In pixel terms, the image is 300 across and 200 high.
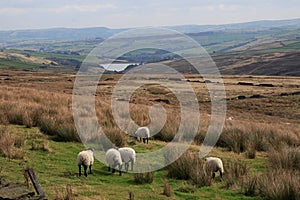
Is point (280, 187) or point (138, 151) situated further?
point (138, 151)

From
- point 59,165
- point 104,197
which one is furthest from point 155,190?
point 59,165

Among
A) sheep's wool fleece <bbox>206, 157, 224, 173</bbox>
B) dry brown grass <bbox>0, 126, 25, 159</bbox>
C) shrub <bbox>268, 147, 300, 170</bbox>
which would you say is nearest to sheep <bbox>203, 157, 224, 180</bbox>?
sheep's wool fleece <bbox>206, 157, 224, 173</bbox>

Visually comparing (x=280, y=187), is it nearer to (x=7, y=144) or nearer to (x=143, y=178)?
(x=143, y=178)

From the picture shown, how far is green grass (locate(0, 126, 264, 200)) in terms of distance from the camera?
830 cm

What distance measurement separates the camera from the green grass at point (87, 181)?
327 inches

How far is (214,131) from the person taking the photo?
16.3 meters

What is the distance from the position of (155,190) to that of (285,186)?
292cm

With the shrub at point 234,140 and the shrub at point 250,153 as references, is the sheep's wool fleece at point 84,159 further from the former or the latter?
the shrub at point 234,140

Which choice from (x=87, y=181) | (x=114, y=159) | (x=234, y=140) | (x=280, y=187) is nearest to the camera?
(x=280, y=187)

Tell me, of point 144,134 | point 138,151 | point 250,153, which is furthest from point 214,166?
point 144,134

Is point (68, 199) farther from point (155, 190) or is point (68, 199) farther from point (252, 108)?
point (252, 108)

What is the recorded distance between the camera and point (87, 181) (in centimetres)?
920

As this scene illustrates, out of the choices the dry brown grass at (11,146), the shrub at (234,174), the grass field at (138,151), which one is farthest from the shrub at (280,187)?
the dry brown grass at (11,146)

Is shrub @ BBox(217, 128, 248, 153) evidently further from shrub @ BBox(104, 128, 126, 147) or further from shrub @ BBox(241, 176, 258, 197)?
shrub @ BBox(241, 176, 258, 197)
